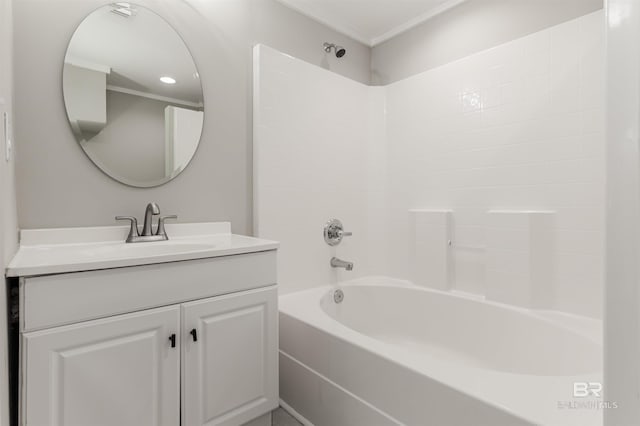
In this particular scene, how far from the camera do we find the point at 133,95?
5.14 feet

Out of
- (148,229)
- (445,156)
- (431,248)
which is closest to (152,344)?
(148,229)

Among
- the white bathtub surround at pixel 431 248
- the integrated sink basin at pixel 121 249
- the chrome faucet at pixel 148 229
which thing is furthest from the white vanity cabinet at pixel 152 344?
the white bathtub surround at pixel 431 248

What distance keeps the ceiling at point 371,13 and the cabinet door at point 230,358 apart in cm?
186

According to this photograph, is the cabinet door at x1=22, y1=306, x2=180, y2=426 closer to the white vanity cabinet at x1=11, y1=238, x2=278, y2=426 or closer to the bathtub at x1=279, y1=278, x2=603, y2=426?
the white vanity cabinet at x1=11, y1=238, x2=278, y2=426

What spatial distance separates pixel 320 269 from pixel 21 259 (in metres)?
1.53

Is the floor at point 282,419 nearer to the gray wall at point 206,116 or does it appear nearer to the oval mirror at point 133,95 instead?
the gray wall at point 206,116

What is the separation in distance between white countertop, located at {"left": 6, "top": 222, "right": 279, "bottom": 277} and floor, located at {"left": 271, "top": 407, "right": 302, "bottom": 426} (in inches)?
32.9

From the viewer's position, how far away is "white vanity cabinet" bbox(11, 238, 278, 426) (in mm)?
937

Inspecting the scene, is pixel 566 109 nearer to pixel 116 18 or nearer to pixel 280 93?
pixel 280 93

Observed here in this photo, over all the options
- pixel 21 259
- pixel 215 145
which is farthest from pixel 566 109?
pixel 21 259

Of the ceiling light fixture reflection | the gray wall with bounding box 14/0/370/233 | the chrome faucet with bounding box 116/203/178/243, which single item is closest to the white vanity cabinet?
the chrome faucet with bounding box 116/203/178/243

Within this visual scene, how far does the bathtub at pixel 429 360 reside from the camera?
0.98 m

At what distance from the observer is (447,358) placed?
190cm

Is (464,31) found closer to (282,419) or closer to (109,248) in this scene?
(109,248)
